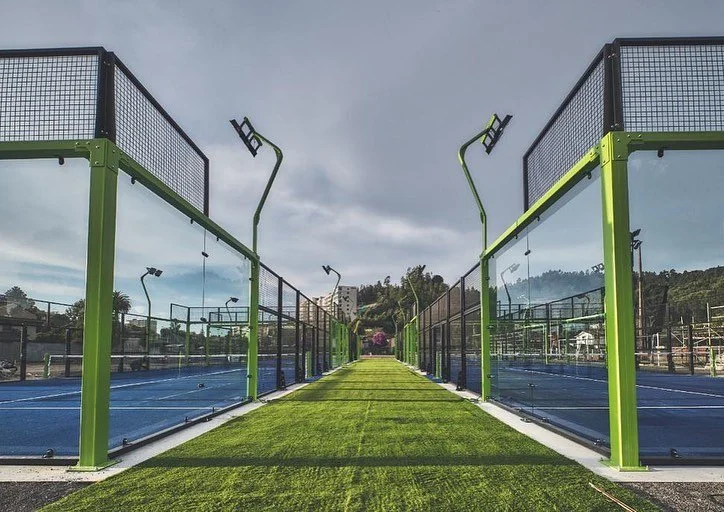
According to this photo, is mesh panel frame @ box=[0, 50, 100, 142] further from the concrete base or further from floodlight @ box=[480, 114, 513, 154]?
floodlight @ box=[480, 114, 513, 154]

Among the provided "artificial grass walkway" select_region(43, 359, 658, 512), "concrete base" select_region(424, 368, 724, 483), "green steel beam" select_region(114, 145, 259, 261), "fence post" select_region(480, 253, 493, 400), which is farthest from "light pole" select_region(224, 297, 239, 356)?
"concrete base" select_region(424, 368, 724, 483)

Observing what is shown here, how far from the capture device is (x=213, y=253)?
7.88 meters

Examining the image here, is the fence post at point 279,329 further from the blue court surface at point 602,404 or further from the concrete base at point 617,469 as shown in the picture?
the concrete base at point 617,469

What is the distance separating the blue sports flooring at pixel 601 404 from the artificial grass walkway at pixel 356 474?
1.07 meters

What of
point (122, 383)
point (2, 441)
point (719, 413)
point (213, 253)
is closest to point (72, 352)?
point (122, 383)

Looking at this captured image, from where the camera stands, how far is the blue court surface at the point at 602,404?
536cm

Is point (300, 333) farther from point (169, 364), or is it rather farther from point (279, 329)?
point (279, 329)

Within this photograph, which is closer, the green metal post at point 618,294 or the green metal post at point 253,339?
the green metal post at point 618,294

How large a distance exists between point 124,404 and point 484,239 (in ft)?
20.4

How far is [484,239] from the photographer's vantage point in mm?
9219

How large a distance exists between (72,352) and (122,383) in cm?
365

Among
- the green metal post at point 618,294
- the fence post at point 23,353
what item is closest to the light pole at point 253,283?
the green metal post at point 618,294

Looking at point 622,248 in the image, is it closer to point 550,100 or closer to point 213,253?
point 550,100

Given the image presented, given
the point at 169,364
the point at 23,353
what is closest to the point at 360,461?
the point at 169,364
